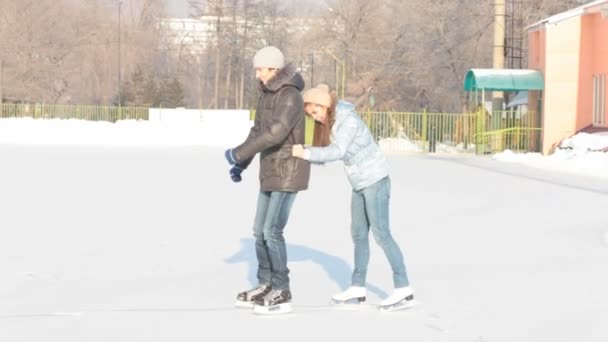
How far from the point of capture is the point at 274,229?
6.78 meters

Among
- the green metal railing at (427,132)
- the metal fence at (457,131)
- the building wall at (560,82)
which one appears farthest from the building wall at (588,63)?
the green metal railing at (427,132)

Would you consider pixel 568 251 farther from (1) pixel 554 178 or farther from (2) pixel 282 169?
(1) pixel 554 178

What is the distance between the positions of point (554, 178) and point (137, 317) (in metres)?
16.7

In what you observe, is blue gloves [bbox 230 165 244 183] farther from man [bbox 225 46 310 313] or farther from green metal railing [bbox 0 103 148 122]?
green metal railing [bbox 0 103 148 122]

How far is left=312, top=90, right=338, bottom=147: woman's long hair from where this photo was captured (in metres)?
6.64

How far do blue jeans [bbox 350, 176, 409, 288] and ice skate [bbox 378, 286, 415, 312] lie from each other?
50mm

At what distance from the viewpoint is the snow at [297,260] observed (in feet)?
20.6

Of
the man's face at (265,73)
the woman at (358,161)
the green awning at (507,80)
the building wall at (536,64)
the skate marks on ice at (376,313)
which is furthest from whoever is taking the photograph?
the building wall at (536,64)

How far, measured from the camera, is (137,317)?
6441 millimetres

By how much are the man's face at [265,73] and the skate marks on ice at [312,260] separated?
201cm

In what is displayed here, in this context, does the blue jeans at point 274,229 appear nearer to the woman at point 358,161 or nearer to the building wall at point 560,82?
the woman at point 358,161

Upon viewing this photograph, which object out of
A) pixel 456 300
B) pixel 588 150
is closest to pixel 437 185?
pixel 588 150

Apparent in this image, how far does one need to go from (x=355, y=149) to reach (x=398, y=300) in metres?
1.04

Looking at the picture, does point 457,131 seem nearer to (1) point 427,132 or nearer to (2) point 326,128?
(1) point 427,132
